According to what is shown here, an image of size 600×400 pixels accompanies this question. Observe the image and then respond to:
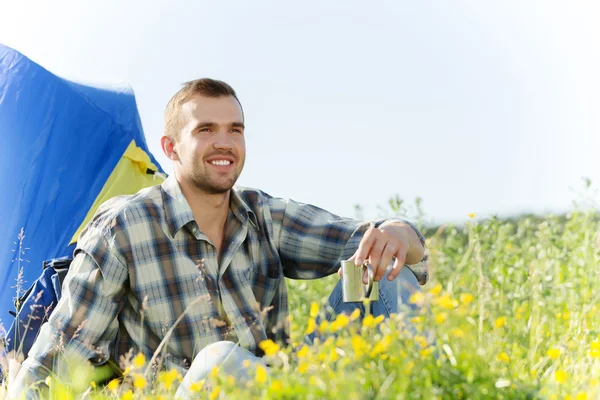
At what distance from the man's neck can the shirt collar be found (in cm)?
4

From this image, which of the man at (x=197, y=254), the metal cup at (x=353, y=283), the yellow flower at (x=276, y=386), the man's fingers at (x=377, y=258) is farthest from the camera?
the man at (x=197, y=254)

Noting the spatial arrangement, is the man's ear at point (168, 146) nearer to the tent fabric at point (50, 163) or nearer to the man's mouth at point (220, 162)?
the man's mouth at point (220, 162)

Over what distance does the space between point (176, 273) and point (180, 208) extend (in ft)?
0.68

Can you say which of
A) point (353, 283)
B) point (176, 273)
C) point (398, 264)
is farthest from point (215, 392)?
point (176, 273)

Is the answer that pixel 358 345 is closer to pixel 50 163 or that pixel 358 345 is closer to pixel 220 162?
pixel 220 162

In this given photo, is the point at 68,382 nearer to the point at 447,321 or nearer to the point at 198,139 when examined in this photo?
the point at 198,139

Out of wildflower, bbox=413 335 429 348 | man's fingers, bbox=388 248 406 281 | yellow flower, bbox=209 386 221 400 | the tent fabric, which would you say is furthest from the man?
the tent fabric

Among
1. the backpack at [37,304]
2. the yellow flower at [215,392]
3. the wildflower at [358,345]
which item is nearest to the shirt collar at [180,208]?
the backpack at [37,304]

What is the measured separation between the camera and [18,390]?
2090 mm

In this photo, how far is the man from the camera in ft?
7.35

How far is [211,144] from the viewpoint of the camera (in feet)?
8.20

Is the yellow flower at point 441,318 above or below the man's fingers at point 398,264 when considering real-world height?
above

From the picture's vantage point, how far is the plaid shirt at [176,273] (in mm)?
2256

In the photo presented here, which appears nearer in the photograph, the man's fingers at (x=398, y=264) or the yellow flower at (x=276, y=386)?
the yellow flower at (x=276, y=386)
